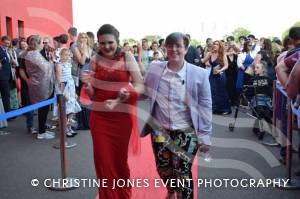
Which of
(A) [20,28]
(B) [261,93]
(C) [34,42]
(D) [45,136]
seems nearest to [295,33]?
(B) [261,93]

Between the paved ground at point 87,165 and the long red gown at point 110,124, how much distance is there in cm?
87

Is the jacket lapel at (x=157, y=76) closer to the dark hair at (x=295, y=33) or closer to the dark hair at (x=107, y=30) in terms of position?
the dark hair at (x=107, y=30)

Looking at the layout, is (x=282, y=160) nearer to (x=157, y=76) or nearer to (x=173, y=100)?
(x=173, y=100)

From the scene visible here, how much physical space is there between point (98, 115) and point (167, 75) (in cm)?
81

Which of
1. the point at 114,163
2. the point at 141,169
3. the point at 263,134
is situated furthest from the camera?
the point at 263,134

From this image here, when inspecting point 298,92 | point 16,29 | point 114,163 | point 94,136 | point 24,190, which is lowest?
point 24,190

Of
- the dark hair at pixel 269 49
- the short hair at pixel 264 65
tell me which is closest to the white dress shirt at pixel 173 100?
the short hair at pixel 264 65

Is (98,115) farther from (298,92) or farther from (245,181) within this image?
(245,181)

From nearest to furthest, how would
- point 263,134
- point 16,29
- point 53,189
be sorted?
1. point 53,189
2. point 263,134
3. point 16,29

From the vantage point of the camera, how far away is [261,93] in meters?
7.47

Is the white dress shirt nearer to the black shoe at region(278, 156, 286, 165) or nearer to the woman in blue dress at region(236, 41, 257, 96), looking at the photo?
the black shoe at region(278, 156, 286, 165)

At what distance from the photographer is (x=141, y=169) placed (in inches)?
218

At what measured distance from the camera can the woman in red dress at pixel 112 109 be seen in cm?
379

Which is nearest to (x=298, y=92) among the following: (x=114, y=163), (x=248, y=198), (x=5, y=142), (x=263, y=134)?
(x=248, y=198)
